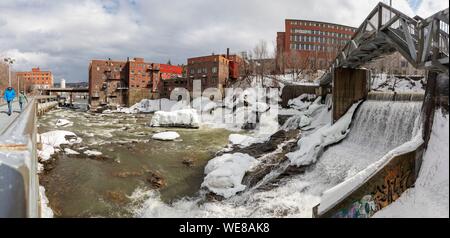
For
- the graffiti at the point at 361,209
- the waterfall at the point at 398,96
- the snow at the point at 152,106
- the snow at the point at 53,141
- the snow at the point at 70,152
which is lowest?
the snow at the point at 70,152

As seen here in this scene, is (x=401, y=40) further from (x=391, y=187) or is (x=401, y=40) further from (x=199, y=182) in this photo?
(x=199, y=182)

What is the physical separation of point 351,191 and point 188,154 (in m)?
14.2

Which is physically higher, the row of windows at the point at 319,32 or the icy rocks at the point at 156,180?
the row of windows at the point at 319,32

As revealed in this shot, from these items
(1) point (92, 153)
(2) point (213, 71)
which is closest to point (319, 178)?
(1) point (92, 153)

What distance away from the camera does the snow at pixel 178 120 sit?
117 feet

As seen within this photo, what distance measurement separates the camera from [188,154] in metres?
19.9

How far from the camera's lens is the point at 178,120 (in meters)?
36.1

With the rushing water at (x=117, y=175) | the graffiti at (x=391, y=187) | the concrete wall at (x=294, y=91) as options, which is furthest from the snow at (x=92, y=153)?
the concrete wall at (x=294, y=91)

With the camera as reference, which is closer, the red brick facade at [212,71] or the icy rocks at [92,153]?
the icy rocks at [92,153]

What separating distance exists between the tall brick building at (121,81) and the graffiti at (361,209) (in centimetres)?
6903

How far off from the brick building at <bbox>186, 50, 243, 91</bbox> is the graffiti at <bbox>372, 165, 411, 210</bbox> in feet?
172

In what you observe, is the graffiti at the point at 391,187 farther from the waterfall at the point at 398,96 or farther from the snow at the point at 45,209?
the snow at the point at 45,209

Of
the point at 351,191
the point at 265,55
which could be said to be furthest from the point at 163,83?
the point at 351,191

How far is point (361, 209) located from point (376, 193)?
0.60 m
